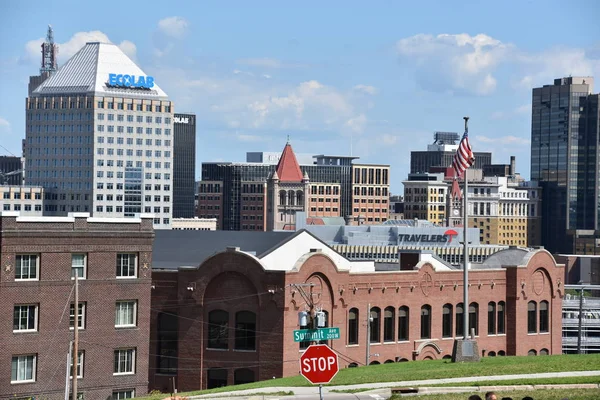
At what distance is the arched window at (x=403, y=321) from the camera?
85750mm

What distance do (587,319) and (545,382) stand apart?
12496 centimetres

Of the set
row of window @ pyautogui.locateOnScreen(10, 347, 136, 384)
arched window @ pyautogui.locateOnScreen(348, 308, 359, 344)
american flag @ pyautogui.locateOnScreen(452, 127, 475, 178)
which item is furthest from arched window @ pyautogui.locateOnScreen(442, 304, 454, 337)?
row of window @ pyautogui.locateOnScreen(10, 347, 136, 384)

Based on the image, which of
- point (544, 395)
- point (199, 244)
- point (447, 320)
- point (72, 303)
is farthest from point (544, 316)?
point (544, 395)

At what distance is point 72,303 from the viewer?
65.8 m

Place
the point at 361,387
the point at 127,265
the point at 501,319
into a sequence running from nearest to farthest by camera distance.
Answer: the point at 361,387
the point at 127,265
the point at 501,319

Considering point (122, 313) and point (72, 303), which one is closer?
point (72, 303)

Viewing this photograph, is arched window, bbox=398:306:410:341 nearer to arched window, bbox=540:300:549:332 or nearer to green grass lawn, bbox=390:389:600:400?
arched window, bbox=540:300:549:332

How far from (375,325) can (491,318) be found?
38.8ft

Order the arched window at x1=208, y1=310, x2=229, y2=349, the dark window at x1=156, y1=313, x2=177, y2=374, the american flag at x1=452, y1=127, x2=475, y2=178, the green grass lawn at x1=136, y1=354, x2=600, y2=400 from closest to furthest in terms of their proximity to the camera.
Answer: the green grass lawn at x1=136, y1=354, x2=600, y2=400 → the american flag at x1=452, y1=127, x2=475, y2=178 → the arched window at x1=208, y1=310, x2=229, y2=349 → the dark window at x1=156, y1=313, x2=177, y2=374

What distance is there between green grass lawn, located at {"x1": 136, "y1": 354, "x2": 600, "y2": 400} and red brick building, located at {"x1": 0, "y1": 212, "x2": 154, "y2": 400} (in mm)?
12467

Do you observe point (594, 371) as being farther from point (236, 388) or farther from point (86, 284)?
point (86, 284)

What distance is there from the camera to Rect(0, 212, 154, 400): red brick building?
2504 inches

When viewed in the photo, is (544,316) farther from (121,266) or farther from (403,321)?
(121,266)

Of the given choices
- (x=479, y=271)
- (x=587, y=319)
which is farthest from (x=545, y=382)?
(x=587, y=319)
